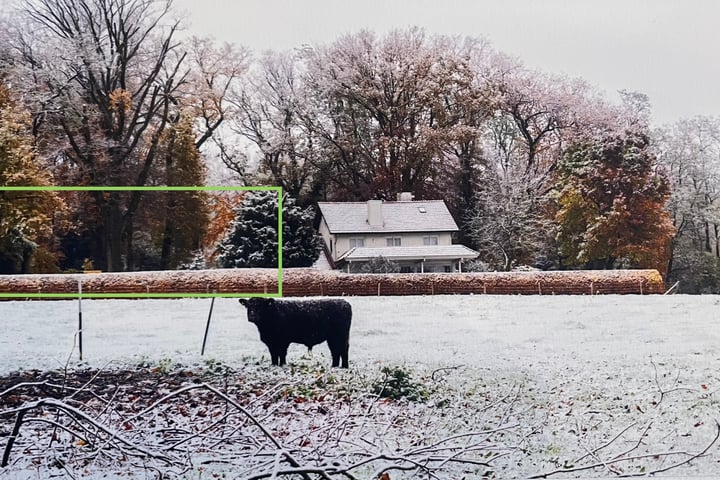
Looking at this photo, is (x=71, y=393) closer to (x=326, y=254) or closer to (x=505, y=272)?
(x=326, y=254)

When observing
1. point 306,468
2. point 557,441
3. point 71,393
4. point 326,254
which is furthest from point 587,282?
point 71,393

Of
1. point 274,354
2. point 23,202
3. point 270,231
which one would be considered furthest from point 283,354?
point 23,202

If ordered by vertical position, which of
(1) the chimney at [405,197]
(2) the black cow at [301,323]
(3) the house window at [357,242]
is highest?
(1) the chimney at [405,197]

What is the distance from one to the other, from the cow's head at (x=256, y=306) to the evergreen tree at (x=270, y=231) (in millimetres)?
132

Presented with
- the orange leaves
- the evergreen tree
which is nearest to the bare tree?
the orange leaves

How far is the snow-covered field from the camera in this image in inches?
108

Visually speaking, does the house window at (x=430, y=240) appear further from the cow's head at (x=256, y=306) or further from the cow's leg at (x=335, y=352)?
the cow's head at (x=256, y=306)

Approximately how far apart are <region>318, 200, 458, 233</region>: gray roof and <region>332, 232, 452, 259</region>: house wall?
0.02 metres

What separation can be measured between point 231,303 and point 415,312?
0.68m

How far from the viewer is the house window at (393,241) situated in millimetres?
2771

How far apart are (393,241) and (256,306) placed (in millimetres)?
558

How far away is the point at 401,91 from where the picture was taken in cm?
280
